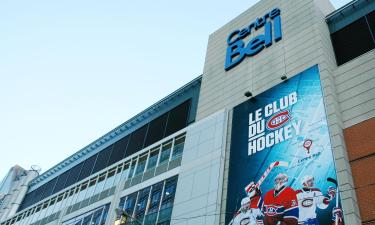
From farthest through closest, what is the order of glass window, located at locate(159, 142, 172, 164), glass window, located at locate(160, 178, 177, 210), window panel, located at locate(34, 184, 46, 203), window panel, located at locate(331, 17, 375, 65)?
1. window panel, located at locate(34, 184, 46, 203)
2. glass window, located at locate(159, 142, 172, 164)
3. glass window, located at locate(160, 178, 177, 210)
4. window panel, located at locate(331, 17, 375, 65)

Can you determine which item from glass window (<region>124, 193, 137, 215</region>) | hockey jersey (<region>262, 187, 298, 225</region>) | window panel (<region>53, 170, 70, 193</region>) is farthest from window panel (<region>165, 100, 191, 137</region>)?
window panel (<region>53, 170, 70, 193</region>)

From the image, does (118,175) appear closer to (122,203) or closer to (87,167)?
(122,203)

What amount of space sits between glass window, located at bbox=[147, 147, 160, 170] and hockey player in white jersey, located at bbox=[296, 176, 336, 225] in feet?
54.7

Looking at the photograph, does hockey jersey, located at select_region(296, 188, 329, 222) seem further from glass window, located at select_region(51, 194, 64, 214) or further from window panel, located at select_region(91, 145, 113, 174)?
glass window, located at select_region(51, 194, 64, 214)

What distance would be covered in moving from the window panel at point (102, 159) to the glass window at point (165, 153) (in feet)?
37.5

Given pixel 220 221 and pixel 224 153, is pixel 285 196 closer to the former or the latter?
pixel 220 221

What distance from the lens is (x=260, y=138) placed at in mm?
25094

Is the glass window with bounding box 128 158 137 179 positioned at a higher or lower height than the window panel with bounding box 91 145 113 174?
lower

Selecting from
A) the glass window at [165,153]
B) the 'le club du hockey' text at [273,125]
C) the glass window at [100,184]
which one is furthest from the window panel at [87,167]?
the 'le club du hockey' text at [273,125]

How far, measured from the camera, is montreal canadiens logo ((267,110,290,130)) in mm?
24413

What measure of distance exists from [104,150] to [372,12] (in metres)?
32.9

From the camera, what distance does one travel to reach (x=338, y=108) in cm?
2306

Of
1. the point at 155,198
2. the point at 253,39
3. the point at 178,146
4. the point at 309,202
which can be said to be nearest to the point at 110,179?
the point at 178,146

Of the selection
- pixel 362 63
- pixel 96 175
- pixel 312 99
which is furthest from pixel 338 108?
pixel 96 175
